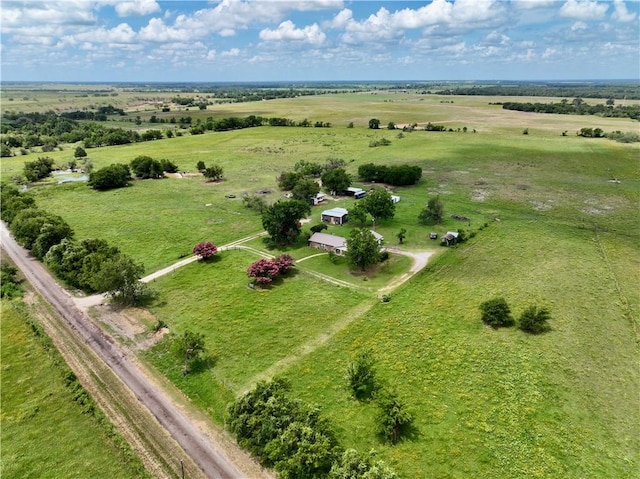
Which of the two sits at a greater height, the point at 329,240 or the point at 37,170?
the point at 37,170

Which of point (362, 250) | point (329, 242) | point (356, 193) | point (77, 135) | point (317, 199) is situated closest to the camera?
point (362, 250)

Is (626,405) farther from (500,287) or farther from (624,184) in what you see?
(624,184)

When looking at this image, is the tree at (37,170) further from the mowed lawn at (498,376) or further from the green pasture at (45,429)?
the mowed lawn at (498,376)

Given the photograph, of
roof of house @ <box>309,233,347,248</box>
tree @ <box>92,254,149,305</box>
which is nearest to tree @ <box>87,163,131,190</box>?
tree @ <box>92,254,149,305</box>

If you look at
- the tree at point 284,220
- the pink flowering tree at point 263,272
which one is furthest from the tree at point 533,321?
the tree at point 284,220

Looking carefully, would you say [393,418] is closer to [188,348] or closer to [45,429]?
[188,348]

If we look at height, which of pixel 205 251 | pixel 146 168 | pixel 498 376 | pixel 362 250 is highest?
→ pixel 146 168

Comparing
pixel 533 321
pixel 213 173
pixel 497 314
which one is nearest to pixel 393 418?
pixel 497 314

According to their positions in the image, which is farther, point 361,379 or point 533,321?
point 533,321
